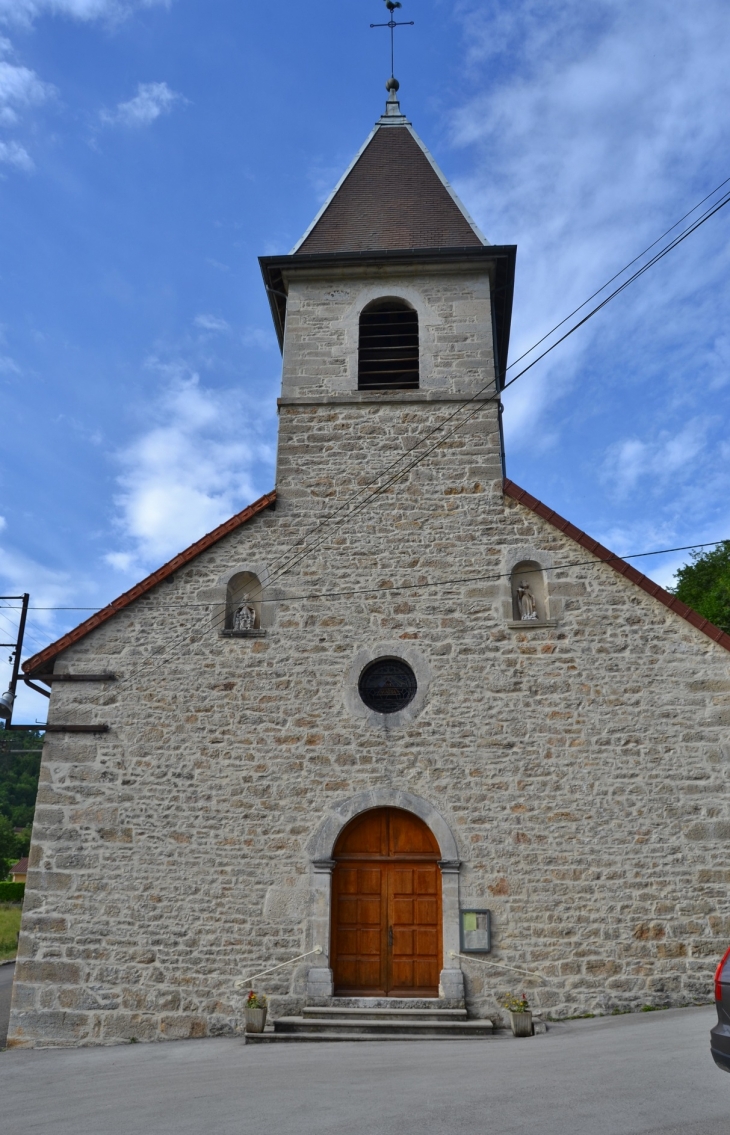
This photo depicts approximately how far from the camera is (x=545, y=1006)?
7.99 m

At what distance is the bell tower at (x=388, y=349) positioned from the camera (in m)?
10.2

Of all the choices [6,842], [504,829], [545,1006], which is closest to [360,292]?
[504,829]

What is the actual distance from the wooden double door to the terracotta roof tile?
758 cm

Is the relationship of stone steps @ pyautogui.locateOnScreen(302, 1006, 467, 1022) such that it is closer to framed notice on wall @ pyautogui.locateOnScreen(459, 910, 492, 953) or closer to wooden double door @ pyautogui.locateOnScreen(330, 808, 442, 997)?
wooden double door @ pyautogui.locateOnScreen(330, 808, 442, 997)

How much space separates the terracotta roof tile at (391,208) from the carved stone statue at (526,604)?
16.0 ft

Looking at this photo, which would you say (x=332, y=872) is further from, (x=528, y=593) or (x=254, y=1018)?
(x=528, y=593)

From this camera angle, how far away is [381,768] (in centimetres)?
882

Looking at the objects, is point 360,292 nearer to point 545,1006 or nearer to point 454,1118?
point 545,1006

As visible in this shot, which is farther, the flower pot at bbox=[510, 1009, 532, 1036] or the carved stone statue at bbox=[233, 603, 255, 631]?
the carved stone statue at bbox=[233, 603, 255, 631]

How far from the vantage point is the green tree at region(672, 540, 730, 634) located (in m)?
19.8

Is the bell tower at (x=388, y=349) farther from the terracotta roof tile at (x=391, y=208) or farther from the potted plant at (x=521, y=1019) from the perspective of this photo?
the potted plant at (x=521, y=1019)

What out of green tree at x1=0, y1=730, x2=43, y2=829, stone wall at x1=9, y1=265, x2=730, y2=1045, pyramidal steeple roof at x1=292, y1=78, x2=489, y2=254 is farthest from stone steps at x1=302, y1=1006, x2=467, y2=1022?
green tree at x1=0, y1=730, x2=43, y2=829

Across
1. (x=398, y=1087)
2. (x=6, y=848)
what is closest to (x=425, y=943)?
(x=398, y=1087)

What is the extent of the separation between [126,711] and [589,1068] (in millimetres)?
5785
